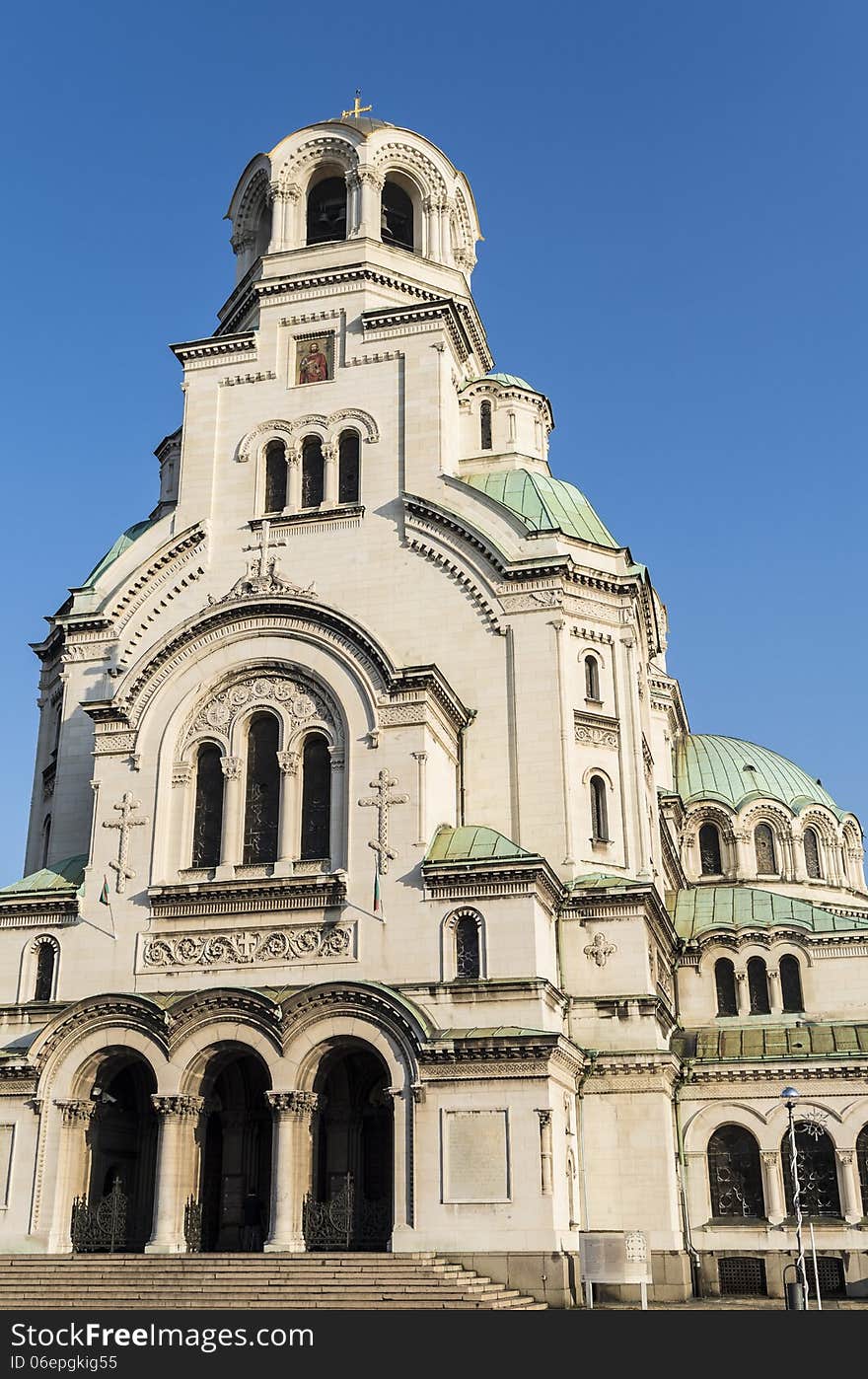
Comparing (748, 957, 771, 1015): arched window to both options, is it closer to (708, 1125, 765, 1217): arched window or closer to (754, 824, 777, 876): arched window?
(708, 1125, 765, 1217): arched window

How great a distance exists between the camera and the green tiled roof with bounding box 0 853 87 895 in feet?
121

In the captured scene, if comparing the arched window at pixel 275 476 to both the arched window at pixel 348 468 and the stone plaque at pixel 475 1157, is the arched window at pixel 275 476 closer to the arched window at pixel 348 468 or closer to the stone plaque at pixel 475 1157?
Result: the arched window at pixel 348 468

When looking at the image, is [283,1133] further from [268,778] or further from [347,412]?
[347,412]

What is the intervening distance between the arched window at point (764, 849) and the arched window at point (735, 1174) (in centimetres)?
2051

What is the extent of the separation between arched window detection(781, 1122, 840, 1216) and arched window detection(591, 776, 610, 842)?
8.97 metres

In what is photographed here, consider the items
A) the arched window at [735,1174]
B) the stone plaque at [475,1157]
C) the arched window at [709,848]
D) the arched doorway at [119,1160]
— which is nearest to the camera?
the stone plaque at [475,1157]

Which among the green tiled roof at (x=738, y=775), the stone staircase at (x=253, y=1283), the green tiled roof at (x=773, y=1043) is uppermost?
the green tiled roof at (x=738, y=775)

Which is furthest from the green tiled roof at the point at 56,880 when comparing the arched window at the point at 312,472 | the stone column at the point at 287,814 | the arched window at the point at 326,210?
the arched window at the point at 326,210

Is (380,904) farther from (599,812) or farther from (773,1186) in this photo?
(773,1186)

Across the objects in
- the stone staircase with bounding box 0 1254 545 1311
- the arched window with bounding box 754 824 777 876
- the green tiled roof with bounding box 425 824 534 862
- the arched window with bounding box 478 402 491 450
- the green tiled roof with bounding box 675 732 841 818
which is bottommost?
the stone staircase with bounding box 0 1254 545 1311

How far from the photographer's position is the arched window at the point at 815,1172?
36000 mm

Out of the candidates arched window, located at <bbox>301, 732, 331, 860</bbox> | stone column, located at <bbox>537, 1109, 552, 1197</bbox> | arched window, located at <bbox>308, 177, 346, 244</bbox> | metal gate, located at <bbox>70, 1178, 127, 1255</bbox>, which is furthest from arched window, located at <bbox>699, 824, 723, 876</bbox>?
metal gate, located at <bbox>70, 1178, 127, 1255</bbox>

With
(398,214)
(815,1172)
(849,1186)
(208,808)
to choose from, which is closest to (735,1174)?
(815,1172)

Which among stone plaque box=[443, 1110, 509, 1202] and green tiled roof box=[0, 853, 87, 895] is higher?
green tiled roof box=[0, 853, 87, 895]
